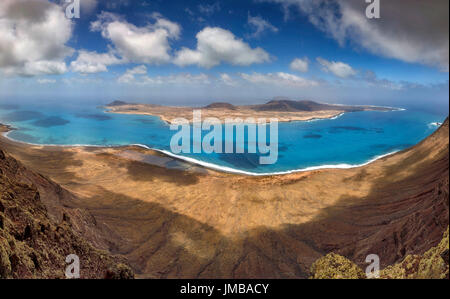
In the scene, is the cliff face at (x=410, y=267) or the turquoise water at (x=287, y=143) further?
the turquoise water at (x=287, y=143)

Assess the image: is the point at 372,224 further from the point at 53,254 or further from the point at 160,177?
the point at 160,177

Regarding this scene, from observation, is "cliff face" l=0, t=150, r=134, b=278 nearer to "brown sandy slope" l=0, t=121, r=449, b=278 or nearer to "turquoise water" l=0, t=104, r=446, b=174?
"brown sandy slope" l=0, t=121, r=449, b=278

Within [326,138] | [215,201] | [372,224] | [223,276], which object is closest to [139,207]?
[215,201]

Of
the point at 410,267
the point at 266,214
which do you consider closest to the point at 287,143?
the point at 266,214

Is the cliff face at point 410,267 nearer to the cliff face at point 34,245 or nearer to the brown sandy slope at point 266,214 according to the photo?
the brown sandy slope at point 266,214

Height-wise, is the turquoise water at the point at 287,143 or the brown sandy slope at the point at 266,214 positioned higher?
the turquoise water at the point at 287,143

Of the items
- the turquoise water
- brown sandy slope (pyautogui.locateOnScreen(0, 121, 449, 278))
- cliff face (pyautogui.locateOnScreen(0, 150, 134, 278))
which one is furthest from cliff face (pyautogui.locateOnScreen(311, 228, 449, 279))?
the turquoise water

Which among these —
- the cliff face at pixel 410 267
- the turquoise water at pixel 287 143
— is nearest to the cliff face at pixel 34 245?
the cliff face at pixel 410 267
